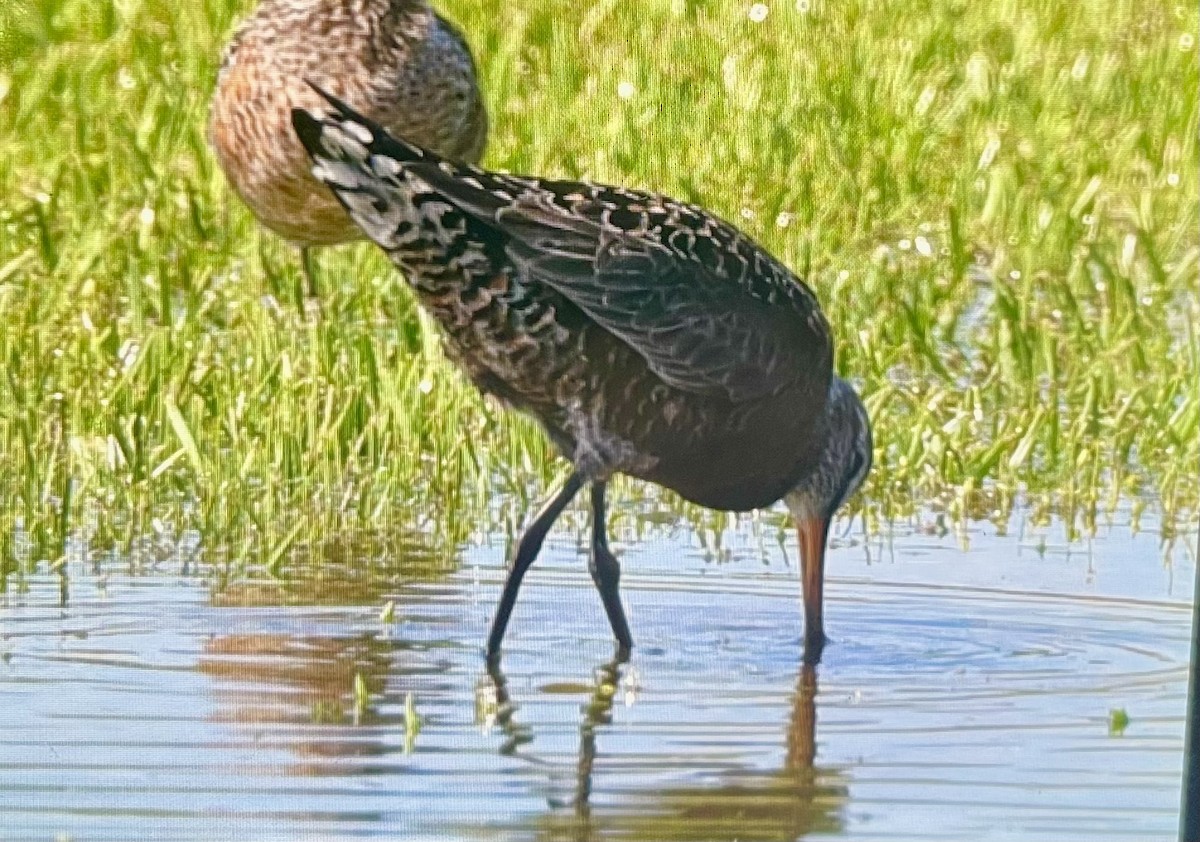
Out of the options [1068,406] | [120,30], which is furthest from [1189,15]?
[120,30]

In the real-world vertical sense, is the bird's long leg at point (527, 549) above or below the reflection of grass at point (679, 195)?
below

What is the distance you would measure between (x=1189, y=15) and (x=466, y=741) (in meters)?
1.89

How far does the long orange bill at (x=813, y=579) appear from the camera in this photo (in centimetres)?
635

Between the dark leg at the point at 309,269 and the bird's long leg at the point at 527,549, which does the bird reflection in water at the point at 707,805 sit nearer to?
the bird's long leg at the point at 527,549

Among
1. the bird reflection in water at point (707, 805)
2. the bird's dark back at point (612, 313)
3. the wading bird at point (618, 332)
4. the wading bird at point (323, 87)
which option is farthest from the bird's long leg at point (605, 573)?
the wading bird at point (323, 87)

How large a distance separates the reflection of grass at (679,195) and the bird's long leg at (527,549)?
0.20m

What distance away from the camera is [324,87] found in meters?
7.66

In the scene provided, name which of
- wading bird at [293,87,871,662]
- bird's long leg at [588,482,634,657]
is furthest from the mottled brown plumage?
bird's long leg at [588,482,634,657]

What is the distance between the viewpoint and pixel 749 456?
673cm

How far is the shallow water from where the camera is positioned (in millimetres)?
5480

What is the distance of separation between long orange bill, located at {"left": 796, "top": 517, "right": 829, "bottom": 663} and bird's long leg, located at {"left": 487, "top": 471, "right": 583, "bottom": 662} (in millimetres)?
460

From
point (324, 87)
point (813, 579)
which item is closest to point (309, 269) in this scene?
point (324, 87)

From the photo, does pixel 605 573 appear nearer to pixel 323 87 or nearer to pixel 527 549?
pixel 527 549

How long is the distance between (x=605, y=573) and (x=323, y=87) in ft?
5.47
